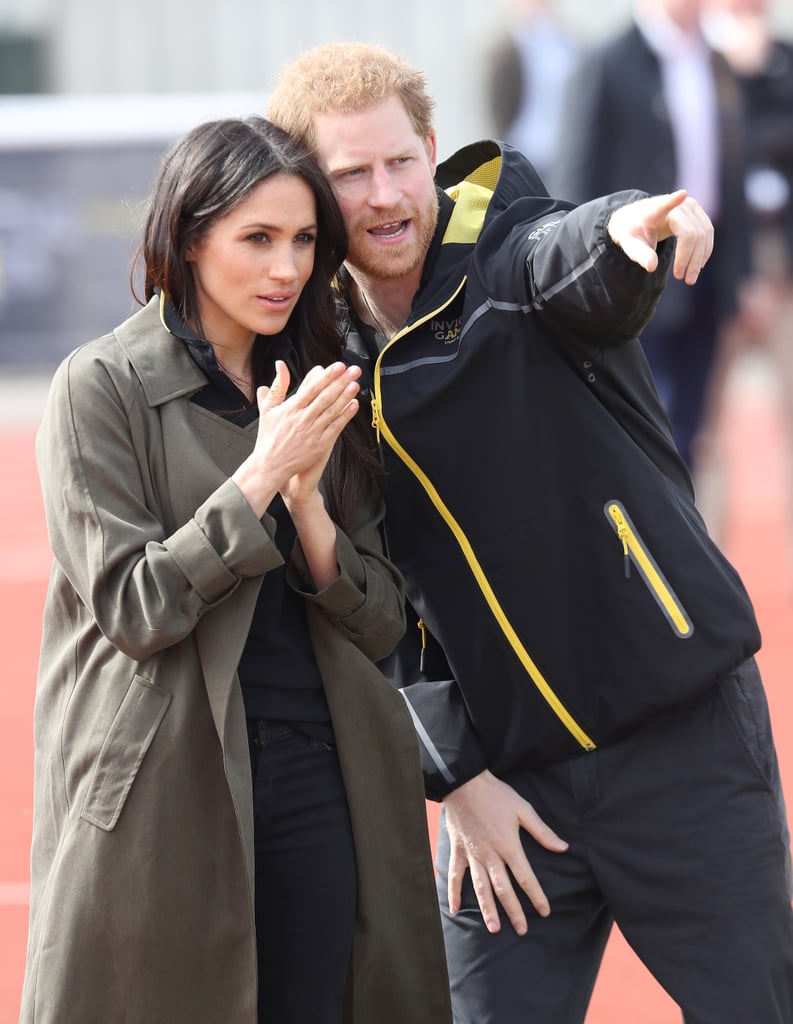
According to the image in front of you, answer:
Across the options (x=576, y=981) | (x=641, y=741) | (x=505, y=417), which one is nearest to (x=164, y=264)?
(x=505, y=417)

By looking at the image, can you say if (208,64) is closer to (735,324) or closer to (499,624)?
(735,324)

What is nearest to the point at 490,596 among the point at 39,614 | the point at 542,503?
the point at 542,503

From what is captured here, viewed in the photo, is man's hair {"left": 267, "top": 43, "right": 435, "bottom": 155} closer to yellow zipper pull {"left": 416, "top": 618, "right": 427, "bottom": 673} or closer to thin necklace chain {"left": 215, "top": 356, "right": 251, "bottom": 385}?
thin necklace chain {"left": 215, "top": 356, "right": 251, "bottom": 385}

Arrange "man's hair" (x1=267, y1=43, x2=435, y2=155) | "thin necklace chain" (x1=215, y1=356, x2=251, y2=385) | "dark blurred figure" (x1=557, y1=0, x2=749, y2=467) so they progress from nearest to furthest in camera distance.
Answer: "thin necklace chain" (x1=215, y1=356, x2=251, y2=385), "man's hair" (x1=267, y1=43, x2=435, y2=155), "dark blurred figure" (x1=557, y1=0, x2=749, y2=467)

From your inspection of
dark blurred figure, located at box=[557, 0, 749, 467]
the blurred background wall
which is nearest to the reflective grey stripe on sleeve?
dark blurred figure, located at box=[557, 0, 749, 467]

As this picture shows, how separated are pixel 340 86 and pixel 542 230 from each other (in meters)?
0.47

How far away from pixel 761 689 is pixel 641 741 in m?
0.26

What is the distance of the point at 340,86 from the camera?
3.05 meters

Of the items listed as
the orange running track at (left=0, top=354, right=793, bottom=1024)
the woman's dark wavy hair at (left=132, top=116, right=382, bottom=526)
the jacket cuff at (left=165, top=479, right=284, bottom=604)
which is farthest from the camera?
the orange running track at (left=0, top=354, right=793, bottom=1024)

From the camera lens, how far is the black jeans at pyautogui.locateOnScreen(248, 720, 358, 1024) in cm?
282

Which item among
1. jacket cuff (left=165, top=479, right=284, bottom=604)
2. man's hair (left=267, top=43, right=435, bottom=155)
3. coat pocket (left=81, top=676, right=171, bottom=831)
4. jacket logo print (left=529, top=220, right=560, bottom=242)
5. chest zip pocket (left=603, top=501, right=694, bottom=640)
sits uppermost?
man's hair (left=267, top=43, right=435, bottom=155)

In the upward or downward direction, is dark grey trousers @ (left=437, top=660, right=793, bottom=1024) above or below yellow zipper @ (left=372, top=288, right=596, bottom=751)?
below

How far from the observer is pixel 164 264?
9.27 ft

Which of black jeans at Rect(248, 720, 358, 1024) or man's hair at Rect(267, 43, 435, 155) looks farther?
man's hair at Rect(267, 43, 435, 155)
